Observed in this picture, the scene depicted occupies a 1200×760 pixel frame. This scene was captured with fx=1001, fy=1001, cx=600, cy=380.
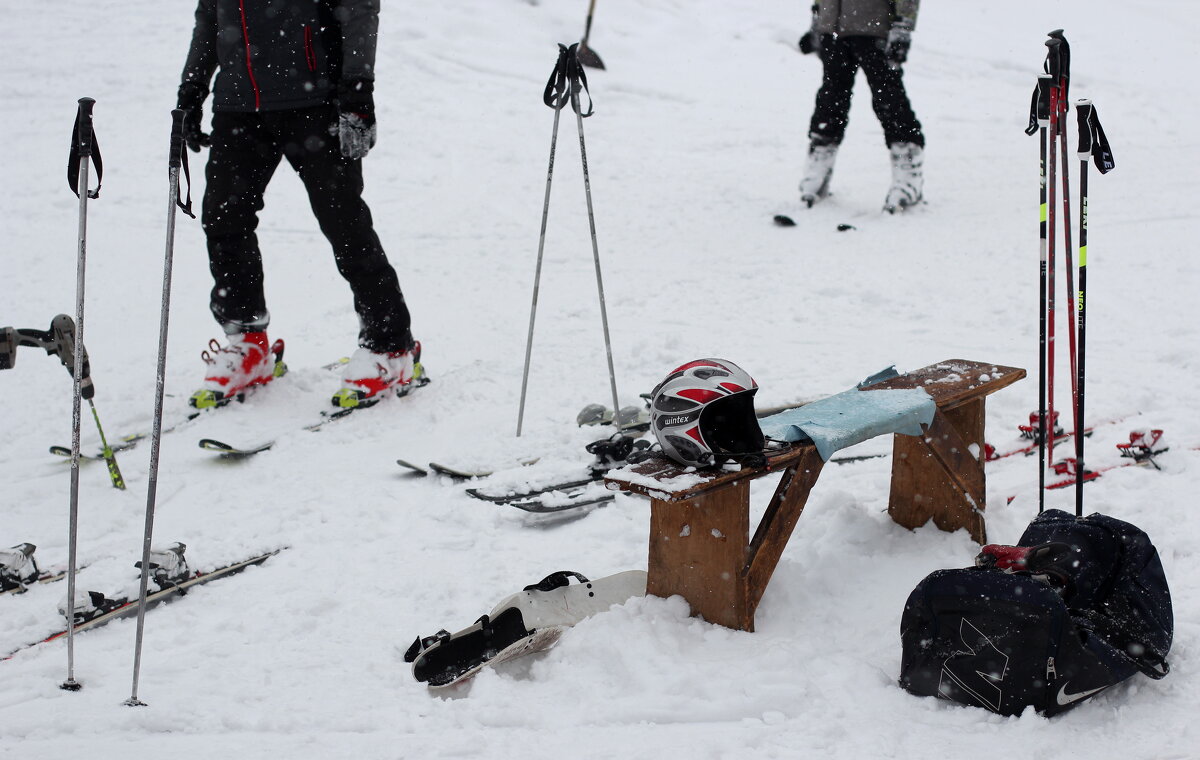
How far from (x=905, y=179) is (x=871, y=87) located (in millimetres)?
784

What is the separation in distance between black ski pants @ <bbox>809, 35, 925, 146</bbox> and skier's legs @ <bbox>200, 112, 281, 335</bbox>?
467 centimetres

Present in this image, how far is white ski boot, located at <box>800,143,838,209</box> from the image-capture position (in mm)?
8305

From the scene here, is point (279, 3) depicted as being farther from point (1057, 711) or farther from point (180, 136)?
point (1057, 711)

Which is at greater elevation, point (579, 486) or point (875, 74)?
point (875, 74)

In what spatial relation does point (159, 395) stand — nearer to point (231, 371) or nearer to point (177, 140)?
point (177, 140)

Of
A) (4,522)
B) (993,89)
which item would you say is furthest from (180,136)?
(993,89)

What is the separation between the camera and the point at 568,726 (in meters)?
2.56

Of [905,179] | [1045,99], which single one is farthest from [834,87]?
[1045,99]

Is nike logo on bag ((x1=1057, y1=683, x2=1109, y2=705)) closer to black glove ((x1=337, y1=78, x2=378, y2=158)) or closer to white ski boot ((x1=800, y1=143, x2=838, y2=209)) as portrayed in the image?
black glove ((x1=337, y1=78, x2=378, y2=158))

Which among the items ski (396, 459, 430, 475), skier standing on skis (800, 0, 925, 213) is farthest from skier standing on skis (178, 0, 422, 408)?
skier standing on skis (800, 0, 925, 213)

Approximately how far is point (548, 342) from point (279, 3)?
7.95 feet

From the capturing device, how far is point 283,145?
5012 mm

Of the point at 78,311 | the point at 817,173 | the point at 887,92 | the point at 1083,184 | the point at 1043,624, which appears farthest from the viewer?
the point at 817,173

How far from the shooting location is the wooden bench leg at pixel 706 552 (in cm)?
291
